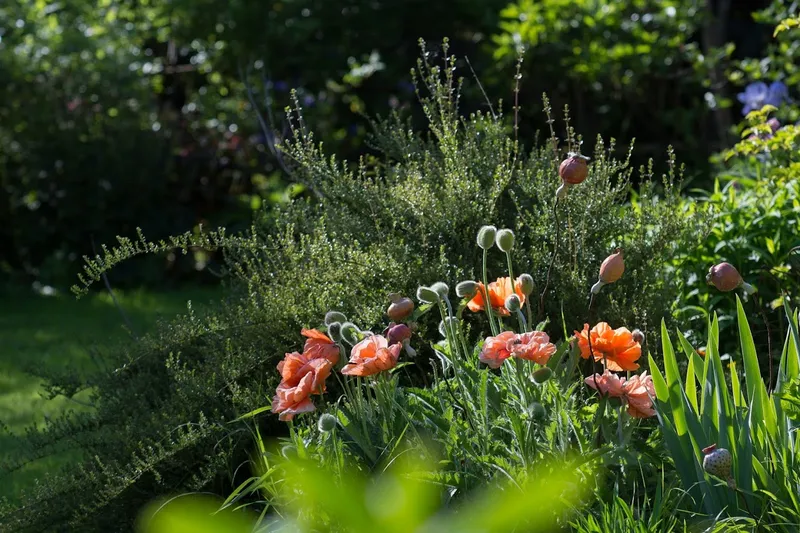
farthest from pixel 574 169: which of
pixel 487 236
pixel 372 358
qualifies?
pixel 372 358

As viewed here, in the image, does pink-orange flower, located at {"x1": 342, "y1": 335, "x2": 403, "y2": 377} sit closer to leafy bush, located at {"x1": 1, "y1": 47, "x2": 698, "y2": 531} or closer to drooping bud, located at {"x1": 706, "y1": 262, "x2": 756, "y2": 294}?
leafy bush, located at {"x1": 1, "y1": 47, "x2": 698, "y2": 531}

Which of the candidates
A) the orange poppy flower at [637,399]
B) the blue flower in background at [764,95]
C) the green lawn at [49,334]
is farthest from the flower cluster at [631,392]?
the blue flower in background at [764,95]

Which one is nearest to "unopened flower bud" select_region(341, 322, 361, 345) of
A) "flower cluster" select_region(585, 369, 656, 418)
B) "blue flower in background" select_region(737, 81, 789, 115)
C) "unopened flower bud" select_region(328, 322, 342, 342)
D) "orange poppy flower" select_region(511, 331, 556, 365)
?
"unopened flower bud" select_region(328, 322, 342, 342)

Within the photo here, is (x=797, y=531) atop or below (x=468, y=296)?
below

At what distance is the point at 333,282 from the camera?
2818 mm

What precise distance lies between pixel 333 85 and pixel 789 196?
4.10m

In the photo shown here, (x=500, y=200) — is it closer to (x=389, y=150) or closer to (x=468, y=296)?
(x=389, y=150)

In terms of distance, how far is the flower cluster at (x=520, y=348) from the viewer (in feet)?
6.31

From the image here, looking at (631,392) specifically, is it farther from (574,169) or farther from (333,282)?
(333,282)

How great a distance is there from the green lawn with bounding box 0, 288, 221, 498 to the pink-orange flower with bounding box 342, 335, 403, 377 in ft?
6.53

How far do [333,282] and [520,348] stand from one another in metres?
1.00

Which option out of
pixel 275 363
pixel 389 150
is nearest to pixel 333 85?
pixel 389 150

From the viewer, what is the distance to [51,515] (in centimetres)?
268

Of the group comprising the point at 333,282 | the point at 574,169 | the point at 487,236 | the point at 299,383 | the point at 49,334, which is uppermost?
the point at 574,169
